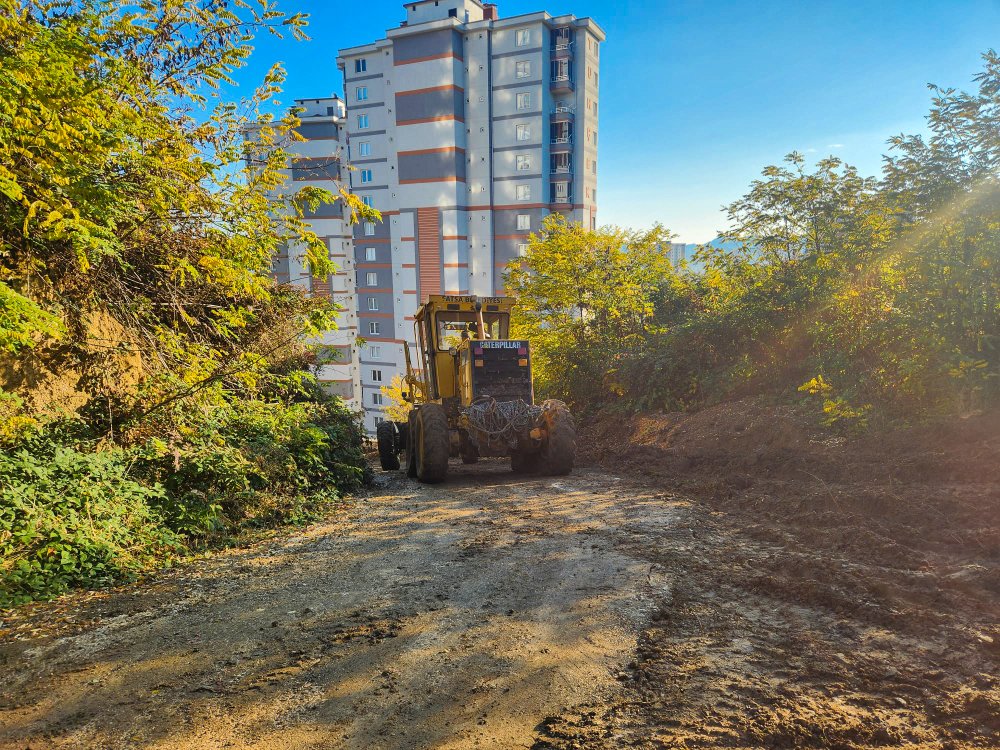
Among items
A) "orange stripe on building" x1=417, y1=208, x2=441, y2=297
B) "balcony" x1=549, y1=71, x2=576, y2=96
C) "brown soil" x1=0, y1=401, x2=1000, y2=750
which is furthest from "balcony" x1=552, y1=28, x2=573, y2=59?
"brown soil" x1=0, y1=401, x2=1000, y2=750

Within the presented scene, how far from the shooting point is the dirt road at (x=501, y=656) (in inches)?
116

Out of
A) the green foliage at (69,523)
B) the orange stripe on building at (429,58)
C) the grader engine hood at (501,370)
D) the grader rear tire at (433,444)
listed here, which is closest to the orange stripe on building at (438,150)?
the orange stripe on building at (429,58)

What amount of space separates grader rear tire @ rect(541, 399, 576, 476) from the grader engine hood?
2.06ft

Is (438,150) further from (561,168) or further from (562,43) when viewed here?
(562,43)

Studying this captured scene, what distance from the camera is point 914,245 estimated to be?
7629 millimetres

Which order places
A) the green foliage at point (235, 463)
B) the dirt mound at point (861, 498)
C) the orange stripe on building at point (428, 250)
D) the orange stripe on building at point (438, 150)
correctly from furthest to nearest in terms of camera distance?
the orange stripe on building at point (428, 250), the orange stripe on building at point (438, 150), the green foliage at point (235, 463), the dirt mound at point (861, 498)

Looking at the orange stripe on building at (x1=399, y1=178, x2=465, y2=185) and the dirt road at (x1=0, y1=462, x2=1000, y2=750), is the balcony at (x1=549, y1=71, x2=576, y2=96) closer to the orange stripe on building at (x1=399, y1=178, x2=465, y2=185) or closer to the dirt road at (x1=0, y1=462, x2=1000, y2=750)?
the orange stripe on building at (x1=399, y1=178, x2=465, y2=185)

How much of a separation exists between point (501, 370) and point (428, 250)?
30.9 metres

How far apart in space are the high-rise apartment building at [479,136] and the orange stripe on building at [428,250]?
0.07 m

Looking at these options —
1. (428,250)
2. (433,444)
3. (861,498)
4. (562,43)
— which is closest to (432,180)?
(428,250)

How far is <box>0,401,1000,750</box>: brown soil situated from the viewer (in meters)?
2.99

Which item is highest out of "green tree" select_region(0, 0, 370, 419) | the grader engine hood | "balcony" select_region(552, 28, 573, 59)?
"balcony" select_region(552, 28, 573, 59)

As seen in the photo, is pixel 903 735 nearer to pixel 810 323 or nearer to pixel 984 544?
pixel 984 544

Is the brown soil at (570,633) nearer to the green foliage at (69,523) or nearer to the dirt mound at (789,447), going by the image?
the dirt mound at (789,447)
